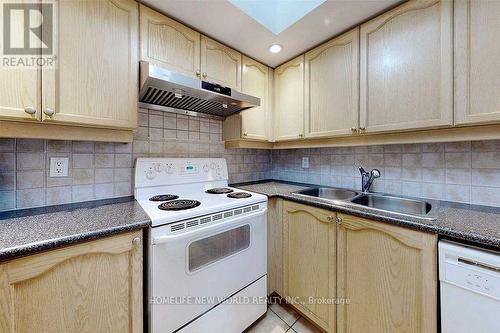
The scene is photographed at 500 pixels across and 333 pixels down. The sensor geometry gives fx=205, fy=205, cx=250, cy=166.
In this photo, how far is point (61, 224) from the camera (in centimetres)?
89

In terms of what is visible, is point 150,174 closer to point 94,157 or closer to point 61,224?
point 94,157

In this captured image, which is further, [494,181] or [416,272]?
[494,181]

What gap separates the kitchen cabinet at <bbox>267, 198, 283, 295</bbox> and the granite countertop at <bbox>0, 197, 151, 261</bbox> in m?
0.95

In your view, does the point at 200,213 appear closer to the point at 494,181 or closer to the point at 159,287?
the point at 159,287

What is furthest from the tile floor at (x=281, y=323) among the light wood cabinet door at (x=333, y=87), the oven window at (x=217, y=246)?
the light wood cabinet door at (x=333, y=87)

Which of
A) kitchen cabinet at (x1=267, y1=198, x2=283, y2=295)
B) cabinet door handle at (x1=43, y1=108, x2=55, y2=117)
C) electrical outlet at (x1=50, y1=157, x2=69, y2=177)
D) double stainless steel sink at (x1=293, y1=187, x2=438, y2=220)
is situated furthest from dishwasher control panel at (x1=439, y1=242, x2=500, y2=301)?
electrical outlet at (x1=50, y1=157, x2=69, y2=177)

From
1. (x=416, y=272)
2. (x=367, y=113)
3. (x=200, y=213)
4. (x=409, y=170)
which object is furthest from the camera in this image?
(x=409, y=170)

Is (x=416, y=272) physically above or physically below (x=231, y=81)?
below

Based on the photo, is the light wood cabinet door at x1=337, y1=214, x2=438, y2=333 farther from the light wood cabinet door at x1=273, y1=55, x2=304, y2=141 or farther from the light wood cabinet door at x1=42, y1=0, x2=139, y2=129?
the light wood cabinet door at x1=42, y1=0, x2=139, y2=129

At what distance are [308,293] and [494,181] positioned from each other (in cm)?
129

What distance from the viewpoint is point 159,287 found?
3.24ft

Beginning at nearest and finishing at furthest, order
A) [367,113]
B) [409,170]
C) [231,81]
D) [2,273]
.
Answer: [2,273] → [367,113] → [409,170] → [231,81]

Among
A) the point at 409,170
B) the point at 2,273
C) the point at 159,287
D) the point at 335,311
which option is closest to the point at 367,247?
the point at 335,311

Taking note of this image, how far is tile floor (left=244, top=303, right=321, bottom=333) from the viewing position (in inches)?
56.1
